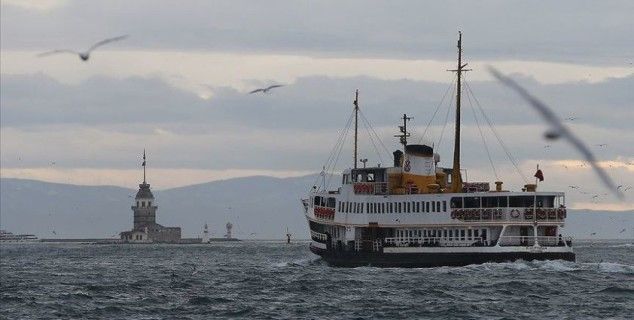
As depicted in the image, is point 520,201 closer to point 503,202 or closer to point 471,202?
point 503,202

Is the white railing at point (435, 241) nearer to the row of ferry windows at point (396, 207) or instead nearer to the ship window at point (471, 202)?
the row of ferry windows at point (396, 207)

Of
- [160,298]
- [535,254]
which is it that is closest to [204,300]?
[160,298]

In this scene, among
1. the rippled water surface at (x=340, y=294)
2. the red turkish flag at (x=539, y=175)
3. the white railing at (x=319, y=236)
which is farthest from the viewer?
the white railing at (x=319, y=236)

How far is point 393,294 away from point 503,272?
1724 cm

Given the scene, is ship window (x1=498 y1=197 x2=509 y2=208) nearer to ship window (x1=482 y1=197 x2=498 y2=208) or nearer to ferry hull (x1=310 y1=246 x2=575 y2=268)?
ship window (x1=482 y1=197 x2=498 y2=208)

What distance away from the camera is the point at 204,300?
2753 inches

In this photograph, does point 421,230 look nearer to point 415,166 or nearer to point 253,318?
point 415,166

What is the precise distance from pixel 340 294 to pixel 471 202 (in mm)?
25265

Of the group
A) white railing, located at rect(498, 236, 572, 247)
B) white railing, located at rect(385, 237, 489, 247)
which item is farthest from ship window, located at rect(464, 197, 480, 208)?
white railing, located at rect(498, 236, 572, 247)

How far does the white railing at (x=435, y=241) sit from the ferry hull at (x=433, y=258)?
1189mm

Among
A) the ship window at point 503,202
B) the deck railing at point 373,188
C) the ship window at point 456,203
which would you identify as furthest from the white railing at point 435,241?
the deck railing at point 373,188

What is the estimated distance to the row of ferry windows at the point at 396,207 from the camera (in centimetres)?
9781

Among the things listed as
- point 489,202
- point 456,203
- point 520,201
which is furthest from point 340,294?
point 520,201

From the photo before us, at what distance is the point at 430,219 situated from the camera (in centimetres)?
9769
